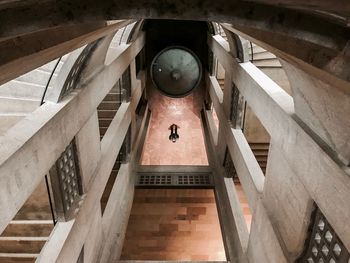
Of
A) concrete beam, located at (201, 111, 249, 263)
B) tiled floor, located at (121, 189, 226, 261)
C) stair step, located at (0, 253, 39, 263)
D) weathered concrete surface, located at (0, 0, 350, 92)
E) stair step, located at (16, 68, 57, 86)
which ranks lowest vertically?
tiled floor, located at (121, 189, 226, 261)

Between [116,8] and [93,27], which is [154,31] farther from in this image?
[116,8]

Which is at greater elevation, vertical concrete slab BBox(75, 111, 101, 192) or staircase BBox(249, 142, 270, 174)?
vertical concrete slab BBox(75, 111, 101, 192)

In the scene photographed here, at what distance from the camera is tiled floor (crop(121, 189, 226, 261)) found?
656 centimetres

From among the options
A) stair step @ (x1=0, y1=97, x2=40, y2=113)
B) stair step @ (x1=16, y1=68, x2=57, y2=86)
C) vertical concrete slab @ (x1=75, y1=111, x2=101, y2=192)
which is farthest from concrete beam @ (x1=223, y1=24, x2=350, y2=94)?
stair step @ (x1=16, y1=68, x2=57, y2=86)

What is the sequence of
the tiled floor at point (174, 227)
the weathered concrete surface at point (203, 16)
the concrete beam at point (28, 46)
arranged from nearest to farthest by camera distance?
the weathered concrete surface at point (203, 16)
the concrete beam at point (28, 46)
the tiled floor at point (174, 227)

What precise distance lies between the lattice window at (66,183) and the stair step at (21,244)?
999 mm

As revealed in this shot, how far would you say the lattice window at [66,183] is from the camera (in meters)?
3.19

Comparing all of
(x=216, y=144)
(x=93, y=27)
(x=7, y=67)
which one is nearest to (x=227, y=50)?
(x=216, y=144)

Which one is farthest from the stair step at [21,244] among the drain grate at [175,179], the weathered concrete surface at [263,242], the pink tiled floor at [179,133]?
the pink tiled floor at [179,133]

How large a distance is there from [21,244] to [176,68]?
6866 millimetres

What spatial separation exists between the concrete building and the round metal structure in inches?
34.1

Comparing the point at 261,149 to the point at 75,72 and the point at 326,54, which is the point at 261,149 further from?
the point at 326,54

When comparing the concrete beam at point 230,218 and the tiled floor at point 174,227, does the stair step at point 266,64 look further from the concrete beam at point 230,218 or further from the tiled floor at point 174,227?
the tiled floor at point 174,227

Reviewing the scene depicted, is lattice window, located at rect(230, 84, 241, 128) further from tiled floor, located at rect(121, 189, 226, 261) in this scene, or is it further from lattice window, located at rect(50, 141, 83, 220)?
lattice window, located at rect(50, 141, 83, 220)
